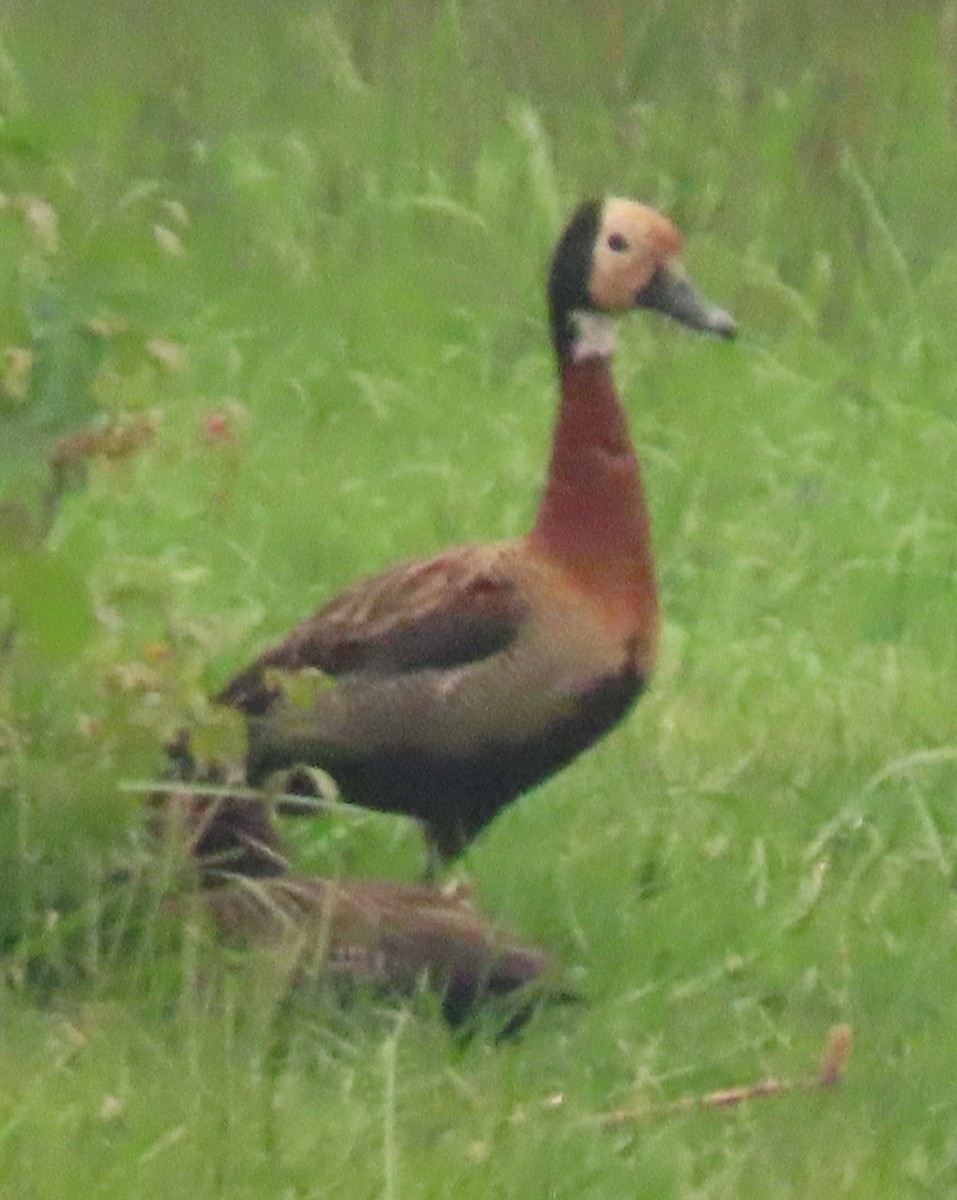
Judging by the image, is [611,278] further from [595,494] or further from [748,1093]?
[748,1093]

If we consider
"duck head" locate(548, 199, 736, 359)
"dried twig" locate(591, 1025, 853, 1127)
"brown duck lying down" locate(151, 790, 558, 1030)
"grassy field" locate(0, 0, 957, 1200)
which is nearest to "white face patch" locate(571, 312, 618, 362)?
"duck head" locate(548, 199, 736, 359)

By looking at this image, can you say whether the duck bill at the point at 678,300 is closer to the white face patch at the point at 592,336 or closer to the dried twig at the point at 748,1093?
the white face patch at the point at 592,336

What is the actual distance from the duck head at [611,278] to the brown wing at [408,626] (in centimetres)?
44

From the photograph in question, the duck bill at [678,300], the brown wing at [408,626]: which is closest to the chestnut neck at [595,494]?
the brown wing at [408,626]

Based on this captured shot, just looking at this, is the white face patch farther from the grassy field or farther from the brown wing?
the grassy field

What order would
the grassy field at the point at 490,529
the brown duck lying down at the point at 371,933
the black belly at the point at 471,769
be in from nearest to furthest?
the grassy field at the point at 490,529 → the brown duck lying down at the point at 371,933 → the black belly at the point at 471,769

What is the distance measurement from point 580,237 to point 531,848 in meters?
0.96

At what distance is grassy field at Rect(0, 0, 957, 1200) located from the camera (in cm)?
411

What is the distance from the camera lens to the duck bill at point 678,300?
5531 mm

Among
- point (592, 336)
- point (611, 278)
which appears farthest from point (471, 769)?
point (611, 278)

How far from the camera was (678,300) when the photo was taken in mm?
5535

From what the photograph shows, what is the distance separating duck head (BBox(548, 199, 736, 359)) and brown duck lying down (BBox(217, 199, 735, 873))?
0.29m

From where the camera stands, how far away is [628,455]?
17.2ft

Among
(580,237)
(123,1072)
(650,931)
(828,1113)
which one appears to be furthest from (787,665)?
(123,1072)
